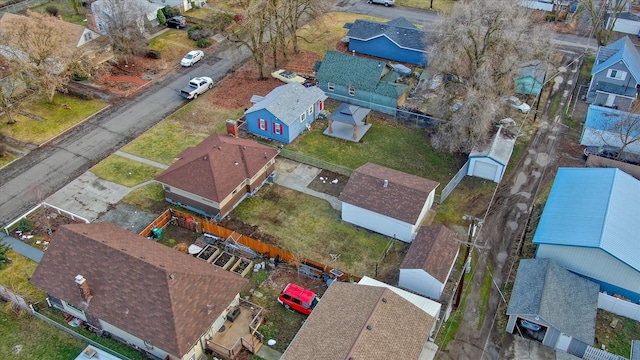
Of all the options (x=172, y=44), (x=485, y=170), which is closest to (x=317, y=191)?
(x=485, y=170)

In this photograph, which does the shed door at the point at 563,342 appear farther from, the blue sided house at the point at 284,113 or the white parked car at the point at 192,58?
the white parked car at the point at 192,58

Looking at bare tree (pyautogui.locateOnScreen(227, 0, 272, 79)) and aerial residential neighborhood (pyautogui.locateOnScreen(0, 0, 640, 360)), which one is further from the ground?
bare tree (pyautogui.locateOnScreen(227, 0, 272, 79))

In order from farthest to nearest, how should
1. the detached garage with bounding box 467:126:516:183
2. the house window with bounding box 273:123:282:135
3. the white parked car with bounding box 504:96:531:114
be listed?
the white parked car with bounding box 504:96:531:114, the house window with bounding box 273:123:282:135, the detached garage with bounding box 467:126:516:183

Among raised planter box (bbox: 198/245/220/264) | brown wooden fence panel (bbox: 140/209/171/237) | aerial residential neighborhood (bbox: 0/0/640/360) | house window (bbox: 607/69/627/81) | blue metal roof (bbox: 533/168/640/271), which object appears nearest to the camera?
aerial residential neighborhood (bbox: 0/0/640/360)

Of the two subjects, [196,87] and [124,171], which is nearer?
[124,171]

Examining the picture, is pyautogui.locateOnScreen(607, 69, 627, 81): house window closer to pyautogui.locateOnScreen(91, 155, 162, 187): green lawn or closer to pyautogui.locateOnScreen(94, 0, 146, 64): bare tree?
pyautogui.locateOnScreen(91, 155, 162, 187): green lawn

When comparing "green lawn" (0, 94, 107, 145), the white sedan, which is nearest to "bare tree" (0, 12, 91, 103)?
"green lawn" (0, 94, 107, 145)

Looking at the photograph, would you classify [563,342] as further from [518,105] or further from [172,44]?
[172,44]

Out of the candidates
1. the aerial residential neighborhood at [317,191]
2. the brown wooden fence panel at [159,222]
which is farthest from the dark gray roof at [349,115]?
the brown wooden fence panel at [159,222]
